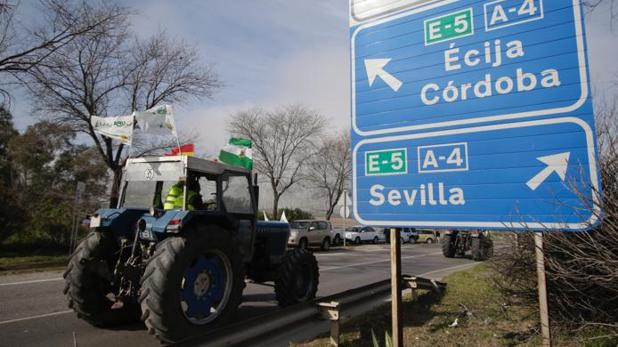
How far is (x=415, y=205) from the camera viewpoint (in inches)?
113

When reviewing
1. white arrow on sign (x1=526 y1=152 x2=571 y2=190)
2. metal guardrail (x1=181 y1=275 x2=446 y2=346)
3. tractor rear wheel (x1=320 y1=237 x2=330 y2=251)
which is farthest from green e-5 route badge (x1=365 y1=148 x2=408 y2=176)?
tractor rear wheel (x1=320 y1=237 x2=330 y2=251)

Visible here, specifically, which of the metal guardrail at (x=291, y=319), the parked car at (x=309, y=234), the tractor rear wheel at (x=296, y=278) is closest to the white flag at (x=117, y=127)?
the tractor rear wheel at (x=296, y=278)

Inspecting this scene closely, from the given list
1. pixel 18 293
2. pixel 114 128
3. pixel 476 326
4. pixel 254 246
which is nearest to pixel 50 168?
pixel 18 293

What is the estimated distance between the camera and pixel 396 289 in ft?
10.2

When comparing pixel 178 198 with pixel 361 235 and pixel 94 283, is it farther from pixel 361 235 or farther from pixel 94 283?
pixel 361 235

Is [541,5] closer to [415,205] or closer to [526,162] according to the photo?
[526,162]

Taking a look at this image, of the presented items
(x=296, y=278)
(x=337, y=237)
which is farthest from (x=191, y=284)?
(x=337, y=237)

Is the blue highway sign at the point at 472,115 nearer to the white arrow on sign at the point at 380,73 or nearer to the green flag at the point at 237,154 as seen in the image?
the white arrow on sign at the point at 380,73

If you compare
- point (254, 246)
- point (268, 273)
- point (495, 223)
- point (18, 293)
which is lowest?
point (18, 293)

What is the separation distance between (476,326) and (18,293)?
30.1 feet

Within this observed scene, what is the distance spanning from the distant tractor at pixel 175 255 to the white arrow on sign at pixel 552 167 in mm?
4004

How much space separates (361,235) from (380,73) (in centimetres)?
3009

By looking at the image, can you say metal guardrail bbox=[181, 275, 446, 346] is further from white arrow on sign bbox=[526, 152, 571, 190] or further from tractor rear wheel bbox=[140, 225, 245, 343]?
white arrow on sign bbox=[526, 152, 571, 190]

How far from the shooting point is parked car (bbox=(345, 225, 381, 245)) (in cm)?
3139
